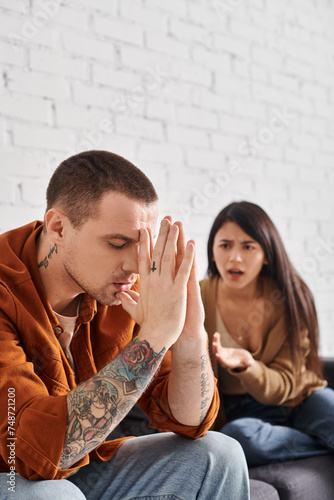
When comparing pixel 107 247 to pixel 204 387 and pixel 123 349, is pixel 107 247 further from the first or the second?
pixel 204 387

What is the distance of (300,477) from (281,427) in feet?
0.70

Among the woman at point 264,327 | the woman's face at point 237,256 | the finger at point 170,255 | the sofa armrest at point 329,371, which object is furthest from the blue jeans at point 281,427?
the finger at point 170,255

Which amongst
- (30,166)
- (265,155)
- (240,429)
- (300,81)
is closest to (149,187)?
(30,166)

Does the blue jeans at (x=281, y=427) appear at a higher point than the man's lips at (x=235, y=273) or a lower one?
lower

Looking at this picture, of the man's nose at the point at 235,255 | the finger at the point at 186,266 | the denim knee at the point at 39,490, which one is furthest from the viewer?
the man's nose at the point at 235,255

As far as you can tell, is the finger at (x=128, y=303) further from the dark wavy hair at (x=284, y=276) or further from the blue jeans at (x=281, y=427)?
the dark wavy hair at (x=284, y=276)

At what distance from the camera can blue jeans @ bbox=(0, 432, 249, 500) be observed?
112 cm

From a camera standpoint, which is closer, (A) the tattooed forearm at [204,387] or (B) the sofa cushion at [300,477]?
(A) the tattooed forearm at [204,387]

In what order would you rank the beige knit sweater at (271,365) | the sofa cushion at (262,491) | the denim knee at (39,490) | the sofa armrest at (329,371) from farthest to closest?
1. the sofa armrest at (329,371)
2. the beige knit sweater at (271,365)
3. the sofa cushion at (262,491)
4. the denim knee at (39,490)

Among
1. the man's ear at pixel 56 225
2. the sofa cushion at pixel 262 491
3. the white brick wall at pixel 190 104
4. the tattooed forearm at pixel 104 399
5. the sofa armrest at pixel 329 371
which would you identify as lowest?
the sofa cushion at pixel 262 491

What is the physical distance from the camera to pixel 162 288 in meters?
1.13

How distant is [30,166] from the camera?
5.92 feet

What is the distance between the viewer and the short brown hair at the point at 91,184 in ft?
3.91

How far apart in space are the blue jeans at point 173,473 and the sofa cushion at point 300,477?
0.47 metres
